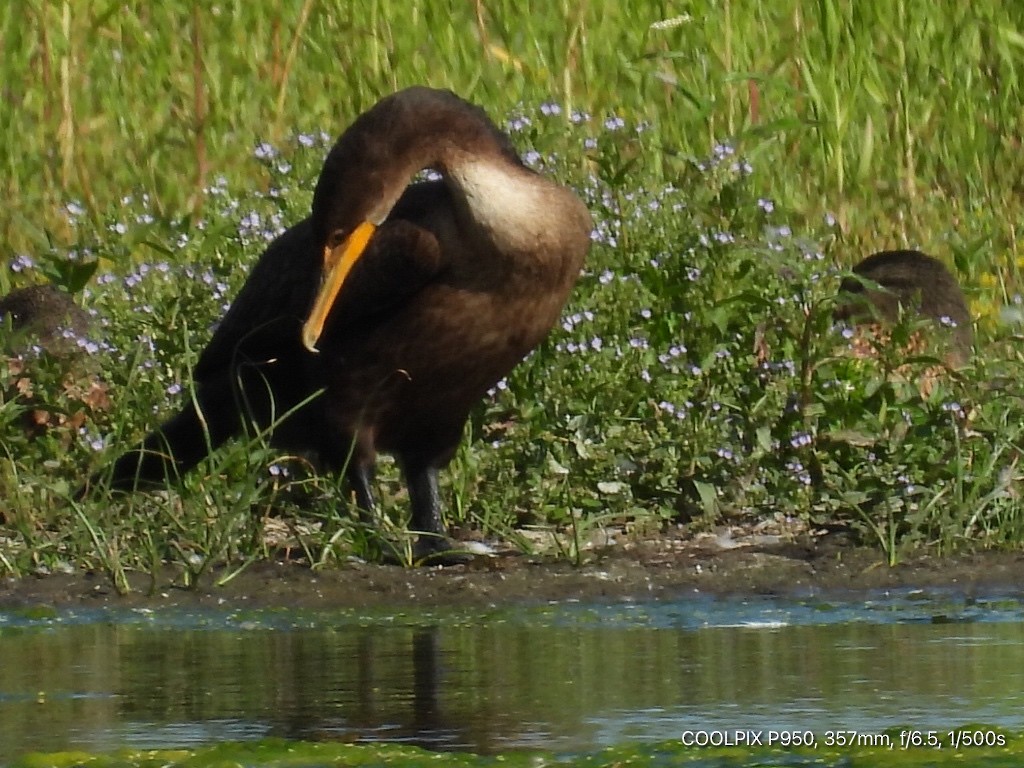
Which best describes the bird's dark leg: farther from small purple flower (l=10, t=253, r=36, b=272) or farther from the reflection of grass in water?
the reflection of grass in water

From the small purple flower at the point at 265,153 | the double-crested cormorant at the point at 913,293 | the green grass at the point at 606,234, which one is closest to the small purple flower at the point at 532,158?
the green grass at the point at 606,234

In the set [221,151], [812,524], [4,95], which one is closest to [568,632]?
[812,524]

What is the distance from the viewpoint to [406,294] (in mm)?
6227

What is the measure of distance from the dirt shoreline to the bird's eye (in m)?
0.78

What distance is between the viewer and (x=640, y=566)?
238 inches

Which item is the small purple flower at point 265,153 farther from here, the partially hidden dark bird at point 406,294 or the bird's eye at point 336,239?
the bird's eye at point 336,239

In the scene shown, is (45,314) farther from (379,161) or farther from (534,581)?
(534,581)

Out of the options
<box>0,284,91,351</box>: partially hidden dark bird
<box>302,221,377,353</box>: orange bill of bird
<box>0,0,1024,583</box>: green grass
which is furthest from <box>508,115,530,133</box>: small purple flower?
<box>302,221,377,353</box>: orange bill of bird

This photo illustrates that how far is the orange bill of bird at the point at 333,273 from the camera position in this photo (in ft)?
20.1

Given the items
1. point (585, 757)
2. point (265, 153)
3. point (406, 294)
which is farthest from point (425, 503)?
Result: point (585, 757)

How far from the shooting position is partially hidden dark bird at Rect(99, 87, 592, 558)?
20.2 ft

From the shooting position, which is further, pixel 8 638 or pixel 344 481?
pixel 344 481

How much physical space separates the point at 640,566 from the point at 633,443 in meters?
0.78

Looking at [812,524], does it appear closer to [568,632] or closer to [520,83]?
[568,632]
